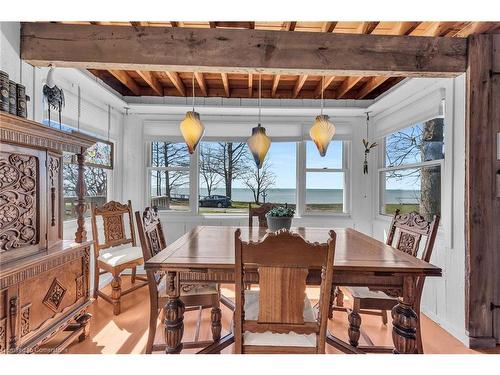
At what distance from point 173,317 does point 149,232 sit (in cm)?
69

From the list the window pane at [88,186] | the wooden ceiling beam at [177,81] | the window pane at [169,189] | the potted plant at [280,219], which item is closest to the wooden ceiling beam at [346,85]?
the potted plant at [280,219]

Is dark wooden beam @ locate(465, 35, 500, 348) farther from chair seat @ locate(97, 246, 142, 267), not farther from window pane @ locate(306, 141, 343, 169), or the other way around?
chair seat @ locate(97, 246, 142, 267)

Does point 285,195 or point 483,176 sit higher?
point 483,176

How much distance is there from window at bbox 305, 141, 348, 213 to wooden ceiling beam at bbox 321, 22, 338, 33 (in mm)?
2022

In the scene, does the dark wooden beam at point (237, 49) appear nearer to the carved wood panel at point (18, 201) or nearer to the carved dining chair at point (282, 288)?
the carved wood panel at point (18, 201)

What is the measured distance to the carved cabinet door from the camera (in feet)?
4.91

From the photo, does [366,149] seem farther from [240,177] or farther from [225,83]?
[225,83]

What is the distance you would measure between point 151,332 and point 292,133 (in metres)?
3.02

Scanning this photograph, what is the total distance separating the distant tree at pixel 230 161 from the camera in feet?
13.2

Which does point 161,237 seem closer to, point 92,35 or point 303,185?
point 92,35

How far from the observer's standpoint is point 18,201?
1586mm

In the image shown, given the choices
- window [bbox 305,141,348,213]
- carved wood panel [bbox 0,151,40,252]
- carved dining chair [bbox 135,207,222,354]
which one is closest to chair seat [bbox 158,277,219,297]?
carved dining chair [bbox 135,207,222,354]

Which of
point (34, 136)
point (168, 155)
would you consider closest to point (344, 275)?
point (34, 136)

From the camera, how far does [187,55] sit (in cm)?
211
